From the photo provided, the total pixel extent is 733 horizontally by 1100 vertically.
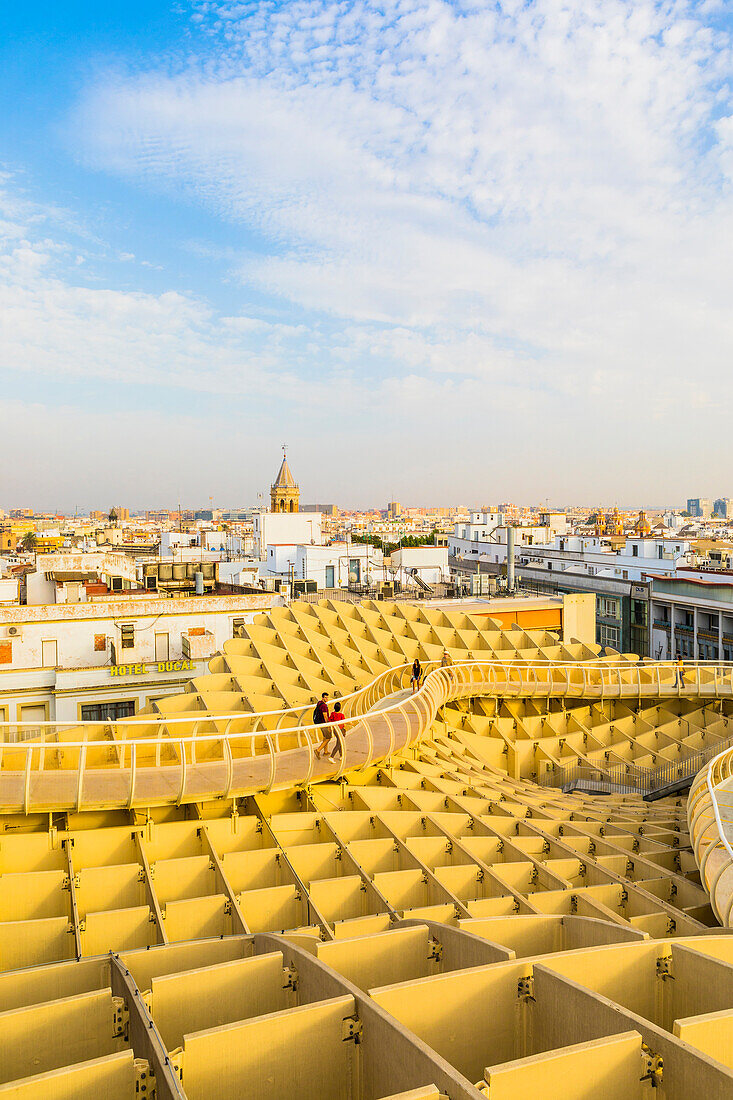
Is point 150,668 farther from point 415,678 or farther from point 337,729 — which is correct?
point 337,729

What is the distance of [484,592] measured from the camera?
50094mm

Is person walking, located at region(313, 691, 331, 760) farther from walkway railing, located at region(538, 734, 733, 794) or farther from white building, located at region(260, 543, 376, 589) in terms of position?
white building, located at region(260, 543, 376, 589)

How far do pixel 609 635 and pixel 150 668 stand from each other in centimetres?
3435

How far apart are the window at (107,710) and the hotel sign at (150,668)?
1.25m

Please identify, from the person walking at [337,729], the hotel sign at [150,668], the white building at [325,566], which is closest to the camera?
the person walking at [337,729]

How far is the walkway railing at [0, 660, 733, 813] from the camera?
1198cm

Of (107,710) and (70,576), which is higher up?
(70,576)

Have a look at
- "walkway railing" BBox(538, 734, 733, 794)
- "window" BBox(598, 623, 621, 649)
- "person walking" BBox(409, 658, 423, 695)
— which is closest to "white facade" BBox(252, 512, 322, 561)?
"window" BBox(598, 623, 621, 649)

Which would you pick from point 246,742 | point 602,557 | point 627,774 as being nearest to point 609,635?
point 602,557

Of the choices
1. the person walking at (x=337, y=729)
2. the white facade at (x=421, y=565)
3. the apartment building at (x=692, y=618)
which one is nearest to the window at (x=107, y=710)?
the person walking at (x=337, y=729)

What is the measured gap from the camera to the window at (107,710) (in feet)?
98.9

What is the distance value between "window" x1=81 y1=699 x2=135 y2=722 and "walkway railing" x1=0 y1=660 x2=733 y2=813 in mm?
2596

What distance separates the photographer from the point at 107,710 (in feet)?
101

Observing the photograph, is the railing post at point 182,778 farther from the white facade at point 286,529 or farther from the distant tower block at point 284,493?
the distant tower block at point 284,493
